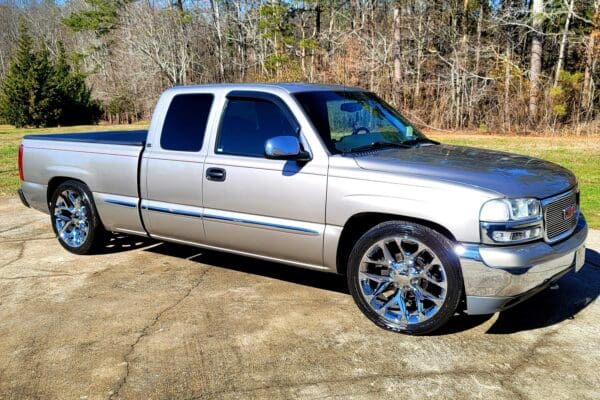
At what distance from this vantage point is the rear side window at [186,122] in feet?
16.7

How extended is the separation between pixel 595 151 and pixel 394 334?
44.1ft

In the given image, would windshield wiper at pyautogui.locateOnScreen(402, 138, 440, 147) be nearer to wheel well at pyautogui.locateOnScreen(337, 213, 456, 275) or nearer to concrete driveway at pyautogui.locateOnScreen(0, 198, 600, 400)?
wheel well at pyautogui.locateOnScreen(337, 213, 456, 275)

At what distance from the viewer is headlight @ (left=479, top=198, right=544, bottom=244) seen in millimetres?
3619

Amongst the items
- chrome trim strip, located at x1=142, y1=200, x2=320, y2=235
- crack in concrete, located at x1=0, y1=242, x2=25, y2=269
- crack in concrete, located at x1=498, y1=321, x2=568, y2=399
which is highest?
chrome trim strip, located at x1=142, y1=200, x2=320, y2=235

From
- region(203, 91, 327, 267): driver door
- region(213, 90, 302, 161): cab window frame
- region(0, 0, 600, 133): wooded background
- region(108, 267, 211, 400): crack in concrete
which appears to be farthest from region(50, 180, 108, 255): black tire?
region(0, 0, 600, 133): wooded background

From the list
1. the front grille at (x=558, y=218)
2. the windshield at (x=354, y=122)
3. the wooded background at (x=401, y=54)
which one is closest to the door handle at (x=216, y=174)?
the windshield at (x=354, y=122)

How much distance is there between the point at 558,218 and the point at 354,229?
1476 mm

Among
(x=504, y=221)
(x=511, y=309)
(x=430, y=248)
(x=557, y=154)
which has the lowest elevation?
(x=511, y=309)

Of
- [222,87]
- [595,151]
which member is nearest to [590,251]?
[222,87]

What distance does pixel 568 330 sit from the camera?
13.5ft

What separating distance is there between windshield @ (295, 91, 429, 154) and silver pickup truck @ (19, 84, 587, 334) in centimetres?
2

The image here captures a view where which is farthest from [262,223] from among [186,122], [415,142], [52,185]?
[52,185]

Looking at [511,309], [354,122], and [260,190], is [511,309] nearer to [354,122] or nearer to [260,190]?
[354,122]

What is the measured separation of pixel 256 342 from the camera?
3957 mm
